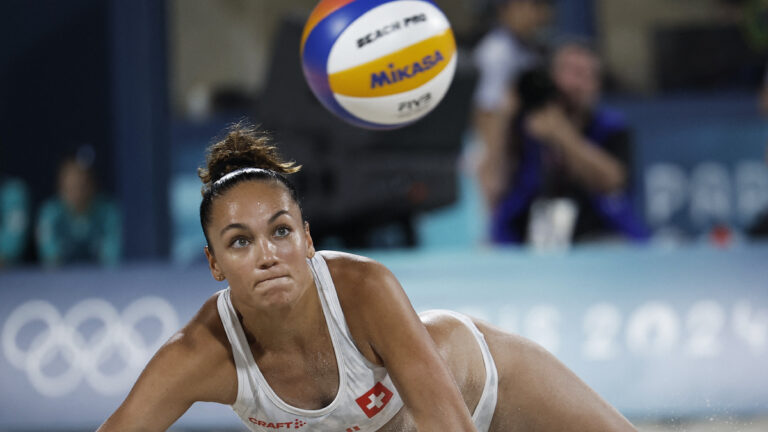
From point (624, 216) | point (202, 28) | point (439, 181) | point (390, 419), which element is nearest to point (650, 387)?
point (624, 216)

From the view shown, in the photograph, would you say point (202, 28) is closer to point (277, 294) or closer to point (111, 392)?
point (111, 392)

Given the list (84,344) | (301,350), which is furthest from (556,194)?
(301,350)

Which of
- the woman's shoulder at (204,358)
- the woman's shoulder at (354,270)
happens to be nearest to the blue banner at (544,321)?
the woman's shoulder at (354,270)

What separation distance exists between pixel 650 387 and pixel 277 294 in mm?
3026

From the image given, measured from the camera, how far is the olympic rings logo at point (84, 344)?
473cm

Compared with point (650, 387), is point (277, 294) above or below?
above

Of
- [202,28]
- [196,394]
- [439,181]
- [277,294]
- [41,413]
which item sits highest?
[202,28]

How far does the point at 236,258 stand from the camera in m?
2.27

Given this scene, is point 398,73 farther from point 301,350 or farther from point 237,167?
point 301,350

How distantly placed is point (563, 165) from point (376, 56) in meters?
2.75

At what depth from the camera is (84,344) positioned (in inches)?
187

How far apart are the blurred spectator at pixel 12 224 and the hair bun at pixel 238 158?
14.7ft

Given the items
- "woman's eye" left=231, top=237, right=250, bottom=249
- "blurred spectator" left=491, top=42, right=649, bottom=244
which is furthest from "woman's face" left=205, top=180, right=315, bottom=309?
"blurred spectator" left=491, top=42, right=649, bottom=244

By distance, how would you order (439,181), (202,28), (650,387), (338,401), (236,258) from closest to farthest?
(236,258) → (338,401) → (650,387) → (439,181) → (202,28)
